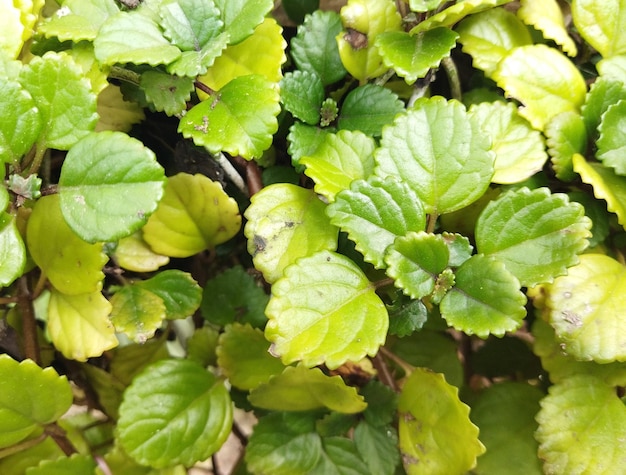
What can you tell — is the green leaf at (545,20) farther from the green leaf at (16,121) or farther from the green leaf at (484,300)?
the green leaf at (16,121)

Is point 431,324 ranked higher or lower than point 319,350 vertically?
lower

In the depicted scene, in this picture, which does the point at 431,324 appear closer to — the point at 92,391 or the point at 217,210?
the point at 217,210

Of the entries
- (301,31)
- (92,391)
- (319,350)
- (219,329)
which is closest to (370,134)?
(301,31)

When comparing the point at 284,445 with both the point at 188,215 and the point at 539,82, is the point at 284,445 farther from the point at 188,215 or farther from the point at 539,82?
the point at 539,82

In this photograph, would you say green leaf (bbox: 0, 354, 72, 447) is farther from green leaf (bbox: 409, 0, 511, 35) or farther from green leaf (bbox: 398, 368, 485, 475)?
green leaf (bbox: 409, 0, 511, 35)

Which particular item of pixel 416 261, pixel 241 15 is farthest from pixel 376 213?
pixel 241 15
